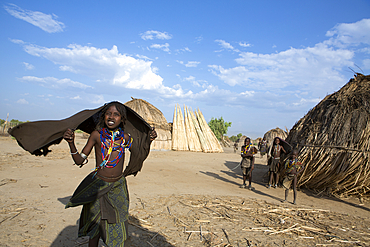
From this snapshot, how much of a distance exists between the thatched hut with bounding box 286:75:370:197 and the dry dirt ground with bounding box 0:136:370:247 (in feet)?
1.46

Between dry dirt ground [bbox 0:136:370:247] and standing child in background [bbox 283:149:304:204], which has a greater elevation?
standing child in background [bbox 283:149:304:204]

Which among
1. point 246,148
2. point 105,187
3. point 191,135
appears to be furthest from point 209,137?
point 105,187

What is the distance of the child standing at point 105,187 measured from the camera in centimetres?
237

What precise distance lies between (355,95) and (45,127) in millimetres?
7719

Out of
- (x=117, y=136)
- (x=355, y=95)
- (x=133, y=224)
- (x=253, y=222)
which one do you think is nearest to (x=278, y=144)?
(x=355, y=95)

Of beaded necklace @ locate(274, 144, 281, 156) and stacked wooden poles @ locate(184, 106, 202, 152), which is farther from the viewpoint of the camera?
stacked wooden poles @ locate(184, 106, 202, 152)

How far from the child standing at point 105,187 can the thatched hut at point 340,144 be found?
5.73m

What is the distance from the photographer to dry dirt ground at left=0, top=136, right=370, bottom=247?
128 inches

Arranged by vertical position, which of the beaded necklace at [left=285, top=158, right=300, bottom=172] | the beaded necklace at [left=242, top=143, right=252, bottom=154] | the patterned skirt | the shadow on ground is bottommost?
the shadow on ground

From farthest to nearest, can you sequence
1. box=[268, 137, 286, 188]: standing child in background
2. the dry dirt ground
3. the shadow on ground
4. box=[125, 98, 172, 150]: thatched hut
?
box=[125, 98, 172, 150]: thatched hut < box=[268, 137, 286, 188]: standing child in background < the dry dirt ground < the shadow on ground

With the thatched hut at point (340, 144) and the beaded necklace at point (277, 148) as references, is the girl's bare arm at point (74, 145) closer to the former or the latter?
the thatched hut at point (340, 144)

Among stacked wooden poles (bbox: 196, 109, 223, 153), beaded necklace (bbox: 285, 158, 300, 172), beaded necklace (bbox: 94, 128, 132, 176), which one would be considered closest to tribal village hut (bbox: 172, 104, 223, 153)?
stacked wooden poles (bbox: 196, 109, 223, 153)

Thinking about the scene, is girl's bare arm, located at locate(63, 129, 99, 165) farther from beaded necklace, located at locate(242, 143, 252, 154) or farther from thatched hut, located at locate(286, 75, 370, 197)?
thatched hut, located at locate(286, 75, 370, 197)

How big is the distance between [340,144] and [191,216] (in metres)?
4.61
